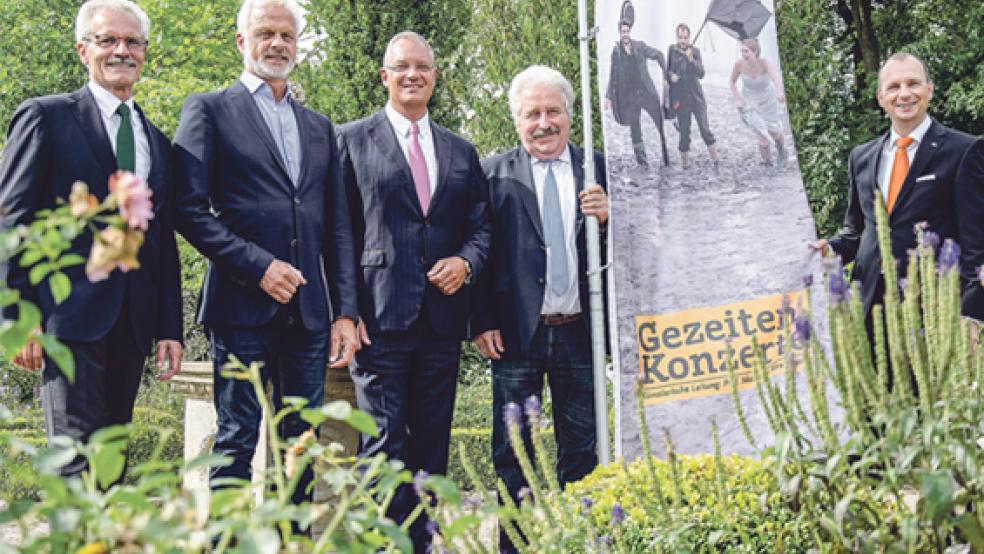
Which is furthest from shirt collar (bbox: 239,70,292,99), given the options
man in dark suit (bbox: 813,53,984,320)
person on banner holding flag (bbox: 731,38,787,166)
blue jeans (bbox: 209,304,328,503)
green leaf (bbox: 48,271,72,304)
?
green leaf (bbox: 48,271,72,304)

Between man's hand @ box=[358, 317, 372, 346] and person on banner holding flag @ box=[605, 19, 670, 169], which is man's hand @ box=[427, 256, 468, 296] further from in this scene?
person on banner holding flag @ box=[605, 19, 670, 169]

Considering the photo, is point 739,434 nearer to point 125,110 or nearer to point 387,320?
point 387,320

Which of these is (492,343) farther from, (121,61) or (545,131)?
(121,61)

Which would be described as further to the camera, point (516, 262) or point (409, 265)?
point (516, 262)

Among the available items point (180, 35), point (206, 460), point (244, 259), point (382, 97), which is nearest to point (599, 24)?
point (244, 259)

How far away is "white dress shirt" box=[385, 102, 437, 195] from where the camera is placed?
4.50 meters

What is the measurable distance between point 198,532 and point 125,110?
8.88 ft

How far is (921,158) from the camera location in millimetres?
4699

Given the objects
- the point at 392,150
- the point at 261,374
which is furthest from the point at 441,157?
the point at 261,374

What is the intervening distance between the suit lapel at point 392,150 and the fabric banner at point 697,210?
869mm

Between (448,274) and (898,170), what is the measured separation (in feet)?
6.39

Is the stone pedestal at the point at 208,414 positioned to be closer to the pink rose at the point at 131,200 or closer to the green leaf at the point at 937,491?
the green leaf at the point at 937,491

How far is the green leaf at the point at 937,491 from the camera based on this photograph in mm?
1994

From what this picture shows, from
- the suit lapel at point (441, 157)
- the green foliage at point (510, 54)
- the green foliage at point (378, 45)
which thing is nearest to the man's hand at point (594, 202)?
the suit lapel at point (441, 157)
